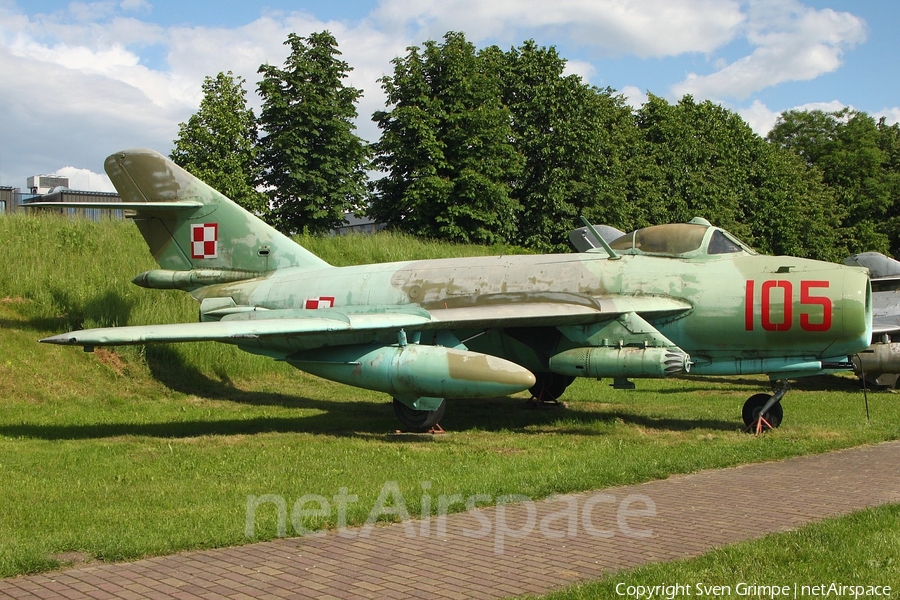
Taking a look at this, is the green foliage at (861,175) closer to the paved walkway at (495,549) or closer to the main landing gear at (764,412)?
the main landing gear at (764,412)

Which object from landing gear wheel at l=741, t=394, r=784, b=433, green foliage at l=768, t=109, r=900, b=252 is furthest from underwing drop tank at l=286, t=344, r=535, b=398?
green foliage at l=768, t=109, r=900, b=252

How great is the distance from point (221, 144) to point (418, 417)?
1636cm

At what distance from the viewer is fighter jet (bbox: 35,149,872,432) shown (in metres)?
10.9

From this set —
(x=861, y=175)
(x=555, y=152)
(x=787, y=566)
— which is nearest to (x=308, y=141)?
(x=555, y=152)

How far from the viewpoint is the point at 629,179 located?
3822 cm

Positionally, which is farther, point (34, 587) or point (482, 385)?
point (482, 385)

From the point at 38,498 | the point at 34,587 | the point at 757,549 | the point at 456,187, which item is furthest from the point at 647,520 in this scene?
the point at 456,187

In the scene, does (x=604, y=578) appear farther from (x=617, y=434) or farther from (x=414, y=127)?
(x=414, y=127)

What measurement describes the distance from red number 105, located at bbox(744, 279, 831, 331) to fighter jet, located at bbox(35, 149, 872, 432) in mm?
15

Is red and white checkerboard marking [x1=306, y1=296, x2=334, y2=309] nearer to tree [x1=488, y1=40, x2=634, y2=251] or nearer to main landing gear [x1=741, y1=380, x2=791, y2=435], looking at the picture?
main landing gear [x1=741, y1=380, x2=791, y2=435]

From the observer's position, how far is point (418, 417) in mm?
12008

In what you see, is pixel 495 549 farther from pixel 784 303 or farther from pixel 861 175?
pixel 861 175

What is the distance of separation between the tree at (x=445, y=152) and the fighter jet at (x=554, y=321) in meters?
16.5

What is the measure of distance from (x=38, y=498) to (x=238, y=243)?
748 centimetres
